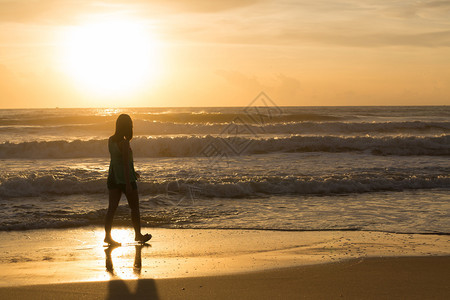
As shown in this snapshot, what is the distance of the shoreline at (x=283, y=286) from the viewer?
422 centimetres

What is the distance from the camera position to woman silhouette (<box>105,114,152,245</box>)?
6.08m

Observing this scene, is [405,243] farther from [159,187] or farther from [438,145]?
[438,145]

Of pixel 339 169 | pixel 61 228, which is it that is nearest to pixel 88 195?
pixel 61 228

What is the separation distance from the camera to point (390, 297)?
13.6ft

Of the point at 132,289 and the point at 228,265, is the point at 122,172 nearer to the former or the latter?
the point at 228,265

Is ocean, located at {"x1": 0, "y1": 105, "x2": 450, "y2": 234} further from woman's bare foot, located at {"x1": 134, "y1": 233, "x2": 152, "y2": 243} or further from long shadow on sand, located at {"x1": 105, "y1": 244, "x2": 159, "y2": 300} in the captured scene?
long shadow on sand, located at {"x1": 105, "y1": 244, "x2": 159, "y2": 300}

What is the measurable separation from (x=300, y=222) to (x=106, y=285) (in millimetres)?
3627

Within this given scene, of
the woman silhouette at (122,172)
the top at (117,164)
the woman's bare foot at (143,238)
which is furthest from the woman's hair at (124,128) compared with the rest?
the woman's bare foot at (143,238)

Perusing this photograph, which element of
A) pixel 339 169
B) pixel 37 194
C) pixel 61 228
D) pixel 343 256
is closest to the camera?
pixel 343 256

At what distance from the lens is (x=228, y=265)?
5137 mm

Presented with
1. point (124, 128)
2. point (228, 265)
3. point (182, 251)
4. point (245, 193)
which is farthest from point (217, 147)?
point (228, 265)

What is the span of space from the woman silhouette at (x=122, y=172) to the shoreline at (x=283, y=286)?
70.4 inches

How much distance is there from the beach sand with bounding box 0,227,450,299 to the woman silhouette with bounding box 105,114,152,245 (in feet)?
0.84

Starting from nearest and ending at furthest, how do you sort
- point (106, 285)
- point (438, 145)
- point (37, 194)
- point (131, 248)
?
point (106, 285) → point (131, 248) → point (37, 194) → point (438, 145)
